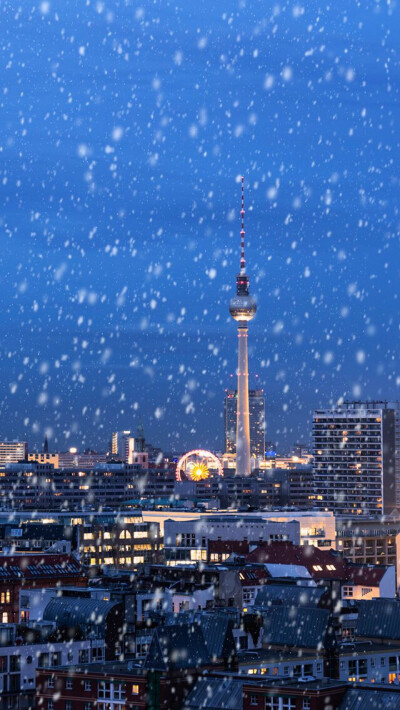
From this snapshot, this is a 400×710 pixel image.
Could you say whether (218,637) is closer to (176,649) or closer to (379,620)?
(176,649)

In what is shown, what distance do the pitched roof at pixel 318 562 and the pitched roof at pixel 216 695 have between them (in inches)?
1414

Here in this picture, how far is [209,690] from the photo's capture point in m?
43.8

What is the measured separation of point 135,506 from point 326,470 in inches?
1065

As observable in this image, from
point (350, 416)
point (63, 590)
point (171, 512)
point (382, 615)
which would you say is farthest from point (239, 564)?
point (350, 416)

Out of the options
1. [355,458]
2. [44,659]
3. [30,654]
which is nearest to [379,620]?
[44,659]

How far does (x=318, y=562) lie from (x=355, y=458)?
3345 inches

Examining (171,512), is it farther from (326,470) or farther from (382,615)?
(382,615)

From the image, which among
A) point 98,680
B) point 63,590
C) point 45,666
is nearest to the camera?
point 98,680

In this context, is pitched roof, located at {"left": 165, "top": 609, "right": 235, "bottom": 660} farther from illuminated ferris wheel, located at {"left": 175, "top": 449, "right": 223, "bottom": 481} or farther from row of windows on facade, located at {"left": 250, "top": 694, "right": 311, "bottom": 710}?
illuminated ferris wheel, located at {"left": 175, "top": 449, "right": 223, "bottom": 481}

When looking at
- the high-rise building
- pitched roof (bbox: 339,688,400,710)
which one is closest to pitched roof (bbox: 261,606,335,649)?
pitched roof (bbox: 339,688,400,710)

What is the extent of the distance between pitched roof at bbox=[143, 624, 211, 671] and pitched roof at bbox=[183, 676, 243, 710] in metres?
0.78

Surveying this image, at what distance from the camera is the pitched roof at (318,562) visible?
81938 millimetres

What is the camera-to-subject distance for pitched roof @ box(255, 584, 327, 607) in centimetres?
5722

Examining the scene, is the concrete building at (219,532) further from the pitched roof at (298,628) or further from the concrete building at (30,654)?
the pitched roof at (298,628)
